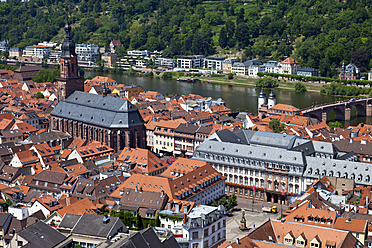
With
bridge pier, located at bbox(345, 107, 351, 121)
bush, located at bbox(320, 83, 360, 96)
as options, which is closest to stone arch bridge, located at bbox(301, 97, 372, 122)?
bridge pier, located at bbox(345, 107, 351, 121)

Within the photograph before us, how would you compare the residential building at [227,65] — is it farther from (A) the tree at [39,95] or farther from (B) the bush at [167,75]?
(A) the tree at [39,95]

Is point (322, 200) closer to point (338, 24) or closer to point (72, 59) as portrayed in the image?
point (72, 59)

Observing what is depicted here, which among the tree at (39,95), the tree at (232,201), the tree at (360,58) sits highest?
the tree at (360,58)

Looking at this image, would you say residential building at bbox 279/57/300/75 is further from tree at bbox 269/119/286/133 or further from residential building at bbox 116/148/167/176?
residential building at bbox 116/148/167/176

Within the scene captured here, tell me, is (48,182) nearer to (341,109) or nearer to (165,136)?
(165,136)

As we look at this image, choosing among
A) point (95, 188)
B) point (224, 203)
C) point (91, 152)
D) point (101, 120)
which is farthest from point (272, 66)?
point (95, 188)

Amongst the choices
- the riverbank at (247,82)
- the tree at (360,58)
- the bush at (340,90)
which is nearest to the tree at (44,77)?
the riverbank at (247,82)

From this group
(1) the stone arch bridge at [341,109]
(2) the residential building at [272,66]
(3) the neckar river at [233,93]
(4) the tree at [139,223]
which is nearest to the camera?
(4) the tree at [139,223]
